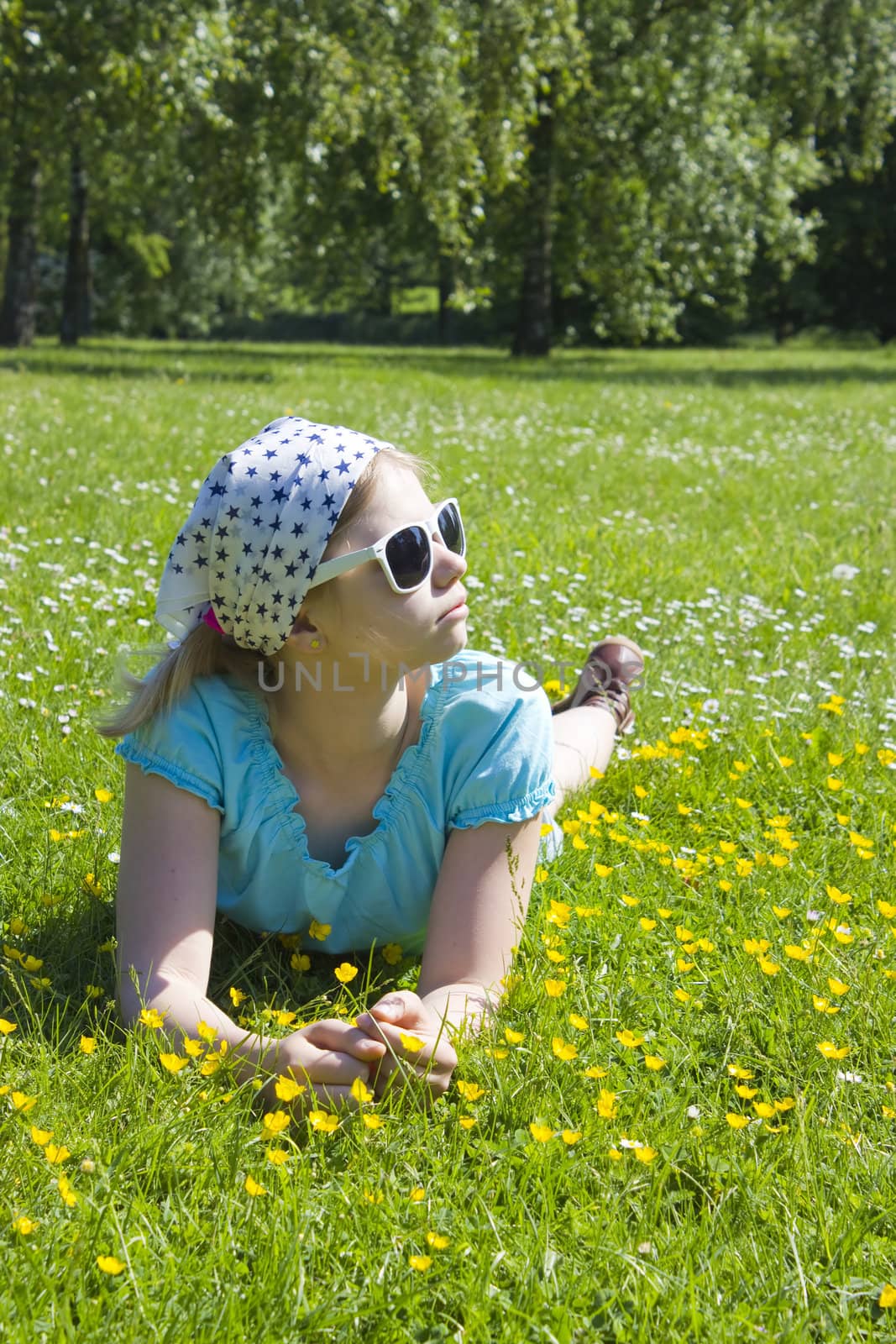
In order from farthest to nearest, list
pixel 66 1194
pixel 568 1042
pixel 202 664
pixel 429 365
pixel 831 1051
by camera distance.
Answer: pixel 429 365
pixel 202 664
pixel 568 1042
pixel 831 1051
pixel 66 1194

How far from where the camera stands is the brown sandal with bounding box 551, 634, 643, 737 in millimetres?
3912

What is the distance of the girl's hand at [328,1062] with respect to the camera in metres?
2.15

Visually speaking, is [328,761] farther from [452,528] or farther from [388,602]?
[452,528]

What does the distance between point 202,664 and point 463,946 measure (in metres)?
0.81

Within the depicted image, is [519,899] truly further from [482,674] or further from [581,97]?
[581,97]

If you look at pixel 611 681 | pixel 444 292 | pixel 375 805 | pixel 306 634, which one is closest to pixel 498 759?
pixel 375 805

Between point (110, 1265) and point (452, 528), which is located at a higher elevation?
point (452, 528)

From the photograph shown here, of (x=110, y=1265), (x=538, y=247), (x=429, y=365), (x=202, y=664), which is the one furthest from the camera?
(x=538, y=247)

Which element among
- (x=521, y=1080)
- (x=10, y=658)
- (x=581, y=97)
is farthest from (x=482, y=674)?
(x=581, y=97)

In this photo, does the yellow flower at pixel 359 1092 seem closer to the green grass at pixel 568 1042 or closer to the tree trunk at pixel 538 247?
the green grass at pixel 568 1042

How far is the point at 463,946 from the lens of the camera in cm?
247

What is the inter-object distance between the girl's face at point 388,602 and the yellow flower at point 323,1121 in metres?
0.88

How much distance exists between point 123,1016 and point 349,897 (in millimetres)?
565

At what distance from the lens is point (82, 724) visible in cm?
369
